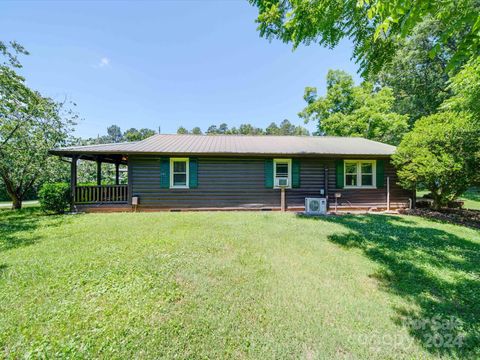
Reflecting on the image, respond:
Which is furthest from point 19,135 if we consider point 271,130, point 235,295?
point 271,130

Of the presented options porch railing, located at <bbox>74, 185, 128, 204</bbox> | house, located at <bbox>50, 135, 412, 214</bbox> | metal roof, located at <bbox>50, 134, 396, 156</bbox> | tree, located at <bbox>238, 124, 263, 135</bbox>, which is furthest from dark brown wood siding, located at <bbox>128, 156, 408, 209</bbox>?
tree, located at <bbox>238, 124, 263, 135</bbox>

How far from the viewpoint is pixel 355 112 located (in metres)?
21.0

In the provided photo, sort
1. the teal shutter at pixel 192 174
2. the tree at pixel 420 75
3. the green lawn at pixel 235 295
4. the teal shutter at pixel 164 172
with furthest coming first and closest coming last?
the tree at pixel 420 75 → the teal shutter at pixel 192 174 → the teal shutter at pixel 164 172 → the green lawn at pixel 235 295

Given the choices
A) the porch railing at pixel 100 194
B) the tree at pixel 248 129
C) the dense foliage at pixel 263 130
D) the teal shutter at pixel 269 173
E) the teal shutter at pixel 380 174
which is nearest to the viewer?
the porch railing at pixel 100 194

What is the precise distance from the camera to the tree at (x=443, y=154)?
7.48 meters

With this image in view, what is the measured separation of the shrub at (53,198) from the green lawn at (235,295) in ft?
9.64

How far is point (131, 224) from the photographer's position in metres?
6.60

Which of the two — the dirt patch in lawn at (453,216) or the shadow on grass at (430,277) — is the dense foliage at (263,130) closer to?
the dirt patch in lawn at (453,216)

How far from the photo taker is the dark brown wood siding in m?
9.13

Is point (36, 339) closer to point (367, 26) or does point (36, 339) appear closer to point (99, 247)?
point (99, 247)

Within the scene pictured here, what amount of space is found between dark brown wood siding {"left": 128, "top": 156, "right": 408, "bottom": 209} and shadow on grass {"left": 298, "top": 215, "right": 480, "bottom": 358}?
10.2 feet

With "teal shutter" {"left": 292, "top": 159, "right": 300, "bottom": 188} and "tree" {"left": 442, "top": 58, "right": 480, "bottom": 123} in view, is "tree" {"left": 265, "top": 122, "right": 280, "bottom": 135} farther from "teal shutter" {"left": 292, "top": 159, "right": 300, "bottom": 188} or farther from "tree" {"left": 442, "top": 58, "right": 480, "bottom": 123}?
"tree" {"left": 442, "top": 58, "right": 480, "bottom": 123}

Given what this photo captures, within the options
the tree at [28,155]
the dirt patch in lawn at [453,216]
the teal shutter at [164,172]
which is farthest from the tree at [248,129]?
the dirt patch in lawn at [453,216]

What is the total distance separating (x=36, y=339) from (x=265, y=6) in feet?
24.3
